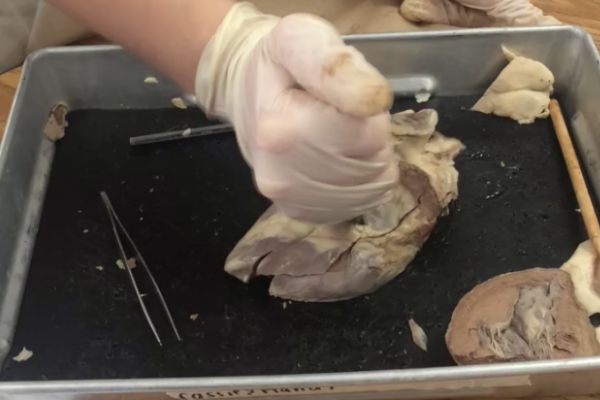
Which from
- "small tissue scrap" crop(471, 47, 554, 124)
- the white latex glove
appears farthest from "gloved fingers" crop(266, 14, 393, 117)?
"small tissue scrap" crop(471, 47, 554, 124)

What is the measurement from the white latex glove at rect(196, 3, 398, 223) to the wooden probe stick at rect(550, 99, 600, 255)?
0.32 m

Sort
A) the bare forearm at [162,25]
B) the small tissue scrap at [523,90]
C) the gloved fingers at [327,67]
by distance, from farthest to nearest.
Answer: the small tissue scrap at [523,90] < the bare forearm at [162,25] < the gloved fingers at [327,67]

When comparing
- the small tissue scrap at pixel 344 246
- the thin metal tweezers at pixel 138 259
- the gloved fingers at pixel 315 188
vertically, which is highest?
the gloved fingers at pixel 315 188

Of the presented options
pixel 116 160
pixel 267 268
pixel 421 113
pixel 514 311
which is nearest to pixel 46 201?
pixel 116 160

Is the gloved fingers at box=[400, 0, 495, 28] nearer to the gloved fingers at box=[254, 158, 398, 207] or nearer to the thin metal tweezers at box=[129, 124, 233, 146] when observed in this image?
the thin metal tweezers at box=[129, 124, 233, 146]

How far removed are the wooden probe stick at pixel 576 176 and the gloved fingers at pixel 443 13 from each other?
21 centimetres

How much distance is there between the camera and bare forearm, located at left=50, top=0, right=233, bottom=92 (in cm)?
78

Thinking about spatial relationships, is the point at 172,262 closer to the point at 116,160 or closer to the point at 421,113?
the point at 116,160

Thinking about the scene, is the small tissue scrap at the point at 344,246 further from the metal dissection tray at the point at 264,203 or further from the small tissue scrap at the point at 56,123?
the small tissue scrap at the point at 56,123

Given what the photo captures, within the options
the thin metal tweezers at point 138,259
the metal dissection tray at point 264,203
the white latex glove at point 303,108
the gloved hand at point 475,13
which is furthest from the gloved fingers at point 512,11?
the thin metal tweezers at point 138,259

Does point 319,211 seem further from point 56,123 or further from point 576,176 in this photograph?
point 56,123

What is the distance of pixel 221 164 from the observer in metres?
1.07

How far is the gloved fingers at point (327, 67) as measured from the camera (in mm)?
546

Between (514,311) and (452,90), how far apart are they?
432 mm
